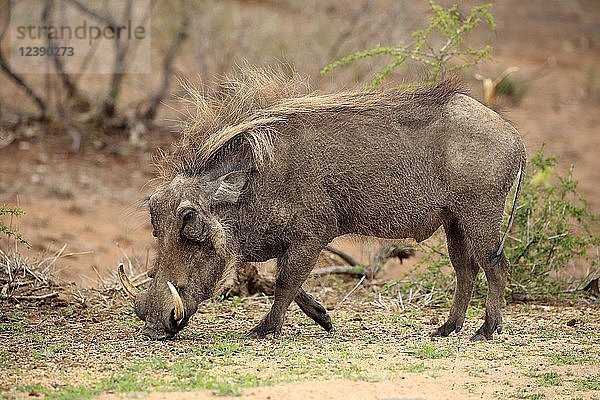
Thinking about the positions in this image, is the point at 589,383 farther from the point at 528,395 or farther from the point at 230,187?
the point at 230,187

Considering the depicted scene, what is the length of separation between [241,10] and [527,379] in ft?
42.8

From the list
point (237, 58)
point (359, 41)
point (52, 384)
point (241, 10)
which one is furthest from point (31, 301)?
point (241, 10)

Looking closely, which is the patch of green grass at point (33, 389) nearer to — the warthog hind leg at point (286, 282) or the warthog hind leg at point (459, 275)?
the warthog hind leg at point (286, 282)

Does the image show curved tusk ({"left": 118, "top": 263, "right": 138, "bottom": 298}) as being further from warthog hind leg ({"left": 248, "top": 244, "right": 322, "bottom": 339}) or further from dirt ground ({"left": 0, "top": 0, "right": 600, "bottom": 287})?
warthog hind leg ({"left": 248, "top": 244, "right": 322, "bottom": 339})

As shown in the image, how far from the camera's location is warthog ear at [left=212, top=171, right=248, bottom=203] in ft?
20.2

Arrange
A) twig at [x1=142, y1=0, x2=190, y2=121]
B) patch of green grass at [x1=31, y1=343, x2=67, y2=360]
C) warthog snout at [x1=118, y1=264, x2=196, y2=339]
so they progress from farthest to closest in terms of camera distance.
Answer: twig at [x1=142, y1=0, x2=190, y2=121], warthog snout at [x1=118, y1=264, x2=196, y2=339], patch of green grass at [x1=31, y1=343, x2=67, y2=360]

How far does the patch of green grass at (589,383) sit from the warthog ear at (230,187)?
220cm

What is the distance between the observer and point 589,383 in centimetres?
524

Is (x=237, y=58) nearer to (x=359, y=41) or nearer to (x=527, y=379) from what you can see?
(x=359, y=41)

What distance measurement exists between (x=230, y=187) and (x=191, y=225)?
0.34 meters

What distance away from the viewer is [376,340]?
6293 millimetres

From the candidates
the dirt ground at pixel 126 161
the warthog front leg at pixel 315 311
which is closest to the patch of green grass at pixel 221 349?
the warthog front leg at pixel 315 311

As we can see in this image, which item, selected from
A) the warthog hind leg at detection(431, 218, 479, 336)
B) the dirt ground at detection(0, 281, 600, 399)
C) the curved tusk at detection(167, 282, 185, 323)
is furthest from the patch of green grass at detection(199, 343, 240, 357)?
the warthog hind leg at detection(431, 218, 479, 336)

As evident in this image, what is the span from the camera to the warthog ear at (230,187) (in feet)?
20.2
